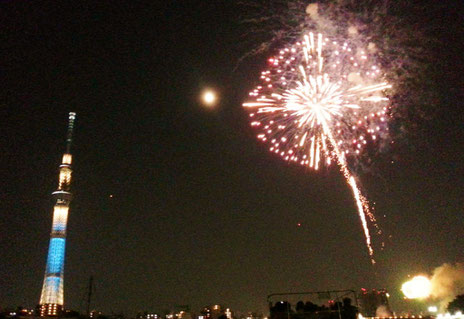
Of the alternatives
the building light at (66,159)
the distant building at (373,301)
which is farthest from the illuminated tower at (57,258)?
the distant building at (373,301)

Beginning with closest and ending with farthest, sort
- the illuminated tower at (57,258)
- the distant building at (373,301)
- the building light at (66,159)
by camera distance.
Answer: the distant building at (373,301), the illuminated tower at (57,258), the building light at (66,159)

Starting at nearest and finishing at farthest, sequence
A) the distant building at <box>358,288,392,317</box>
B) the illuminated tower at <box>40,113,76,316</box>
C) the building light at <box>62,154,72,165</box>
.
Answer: the distant building at <box>358,288,392,317</box>
the illuminated tower at <box>40,113,76,316</box>
the building light at <box>62,154,72,165</box>

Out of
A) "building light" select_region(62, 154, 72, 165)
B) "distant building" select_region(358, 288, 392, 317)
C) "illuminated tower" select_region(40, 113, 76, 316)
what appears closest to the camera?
"distant building" select_region(358, 288, 392, 317)

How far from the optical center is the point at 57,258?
123 m

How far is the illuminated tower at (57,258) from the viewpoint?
120 metres

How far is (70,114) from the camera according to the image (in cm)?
13900

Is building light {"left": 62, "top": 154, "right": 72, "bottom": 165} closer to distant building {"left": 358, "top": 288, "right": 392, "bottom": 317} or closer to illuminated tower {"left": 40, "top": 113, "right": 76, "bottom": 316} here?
illuminated tower {"left": 40, "top": 113, "right": 76, "bottom": 316}

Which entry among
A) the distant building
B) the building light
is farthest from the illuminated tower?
the distant building

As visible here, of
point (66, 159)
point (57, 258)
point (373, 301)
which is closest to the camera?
point (373, 301)

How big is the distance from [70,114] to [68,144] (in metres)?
9.64

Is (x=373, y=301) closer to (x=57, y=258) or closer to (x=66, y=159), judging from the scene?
(x=57, y=258)

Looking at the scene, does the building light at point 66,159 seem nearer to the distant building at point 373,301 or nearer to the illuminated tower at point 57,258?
the illuminated tower at point 57,258

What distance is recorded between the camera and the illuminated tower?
119875 mm

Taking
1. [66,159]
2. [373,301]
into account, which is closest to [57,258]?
[66,159]
